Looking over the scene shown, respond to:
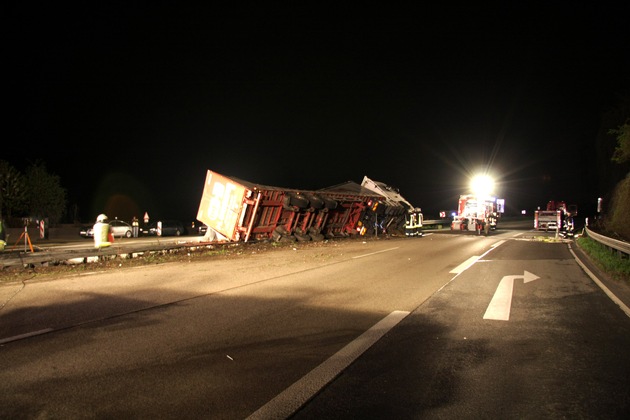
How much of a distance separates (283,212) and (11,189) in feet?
92.6

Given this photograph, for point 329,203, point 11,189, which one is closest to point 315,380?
point 329,203

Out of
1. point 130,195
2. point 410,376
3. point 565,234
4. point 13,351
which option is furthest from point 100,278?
point 130,195

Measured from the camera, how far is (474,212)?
A: 35.0m

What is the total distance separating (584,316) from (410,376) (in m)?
4.13

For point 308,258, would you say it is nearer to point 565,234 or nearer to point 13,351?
point 13,351

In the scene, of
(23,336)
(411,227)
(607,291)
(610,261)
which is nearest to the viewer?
(23,336)

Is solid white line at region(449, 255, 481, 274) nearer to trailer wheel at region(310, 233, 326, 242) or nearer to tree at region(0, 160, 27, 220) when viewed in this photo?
trailer wheel at region(310, 233, 326, 242)

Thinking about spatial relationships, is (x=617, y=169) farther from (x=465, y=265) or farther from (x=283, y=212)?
(x=465, y=265)

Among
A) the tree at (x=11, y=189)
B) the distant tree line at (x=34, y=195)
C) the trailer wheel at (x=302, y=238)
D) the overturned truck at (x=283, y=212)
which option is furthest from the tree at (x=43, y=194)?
the trailer wheel at (x=302, y=238)

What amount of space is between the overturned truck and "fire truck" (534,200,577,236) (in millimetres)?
10983

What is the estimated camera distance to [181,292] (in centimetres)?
912

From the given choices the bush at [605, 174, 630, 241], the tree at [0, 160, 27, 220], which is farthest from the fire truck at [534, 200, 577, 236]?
the tree at [0, 160, 27, 220]

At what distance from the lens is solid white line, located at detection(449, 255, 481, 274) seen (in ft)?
39.8

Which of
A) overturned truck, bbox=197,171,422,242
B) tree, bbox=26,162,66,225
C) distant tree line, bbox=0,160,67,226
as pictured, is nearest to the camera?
overturned truck, bbox=197,171,422,242
